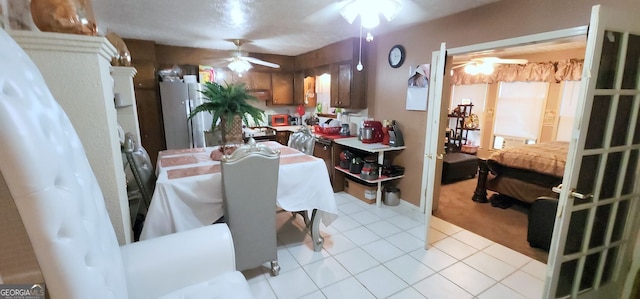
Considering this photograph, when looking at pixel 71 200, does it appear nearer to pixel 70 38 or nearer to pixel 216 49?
pixel 70 38

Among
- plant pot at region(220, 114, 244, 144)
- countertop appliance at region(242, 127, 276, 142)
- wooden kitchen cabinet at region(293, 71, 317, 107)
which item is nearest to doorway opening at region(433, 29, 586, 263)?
plant pot at region(220, 114, 244, 144)

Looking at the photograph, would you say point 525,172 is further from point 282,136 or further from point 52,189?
point 52,189

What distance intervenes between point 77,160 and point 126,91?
2316mm

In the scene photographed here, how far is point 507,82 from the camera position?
532 cm

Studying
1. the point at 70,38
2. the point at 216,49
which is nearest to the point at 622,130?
the point at 70,38

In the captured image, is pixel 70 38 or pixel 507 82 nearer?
pixel 70 38

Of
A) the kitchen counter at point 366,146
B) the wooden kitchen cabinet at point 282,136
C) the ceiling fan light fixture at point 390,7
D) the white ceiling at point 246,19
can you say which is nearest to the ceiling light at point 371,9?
the ceiling fan light fixture at point 390,7

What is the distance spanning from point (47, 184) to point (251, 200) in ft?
4.16

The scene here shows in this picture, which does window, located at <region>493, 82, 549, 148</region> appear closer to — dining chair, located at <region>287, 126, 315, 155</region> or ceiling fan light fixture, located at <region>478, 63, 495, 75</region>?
ceiling fan light fixture, located at <region>478, 63, 495, 75</region>

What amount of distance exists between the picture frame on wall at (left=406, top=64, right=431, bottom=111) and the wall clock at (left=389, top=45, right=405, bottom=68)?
196mm

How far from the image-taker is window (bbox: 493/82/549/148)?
4977mm

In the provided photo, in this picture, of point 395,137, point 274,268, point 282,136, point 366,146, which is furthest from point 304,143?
point 282,136

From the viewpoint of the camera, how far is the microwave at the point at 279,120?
5.48 meters

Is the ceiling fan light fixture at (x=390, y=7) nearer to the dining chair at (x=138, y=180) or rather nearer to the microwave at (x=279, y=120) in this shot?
the dining chair at (x=138, y=180)
